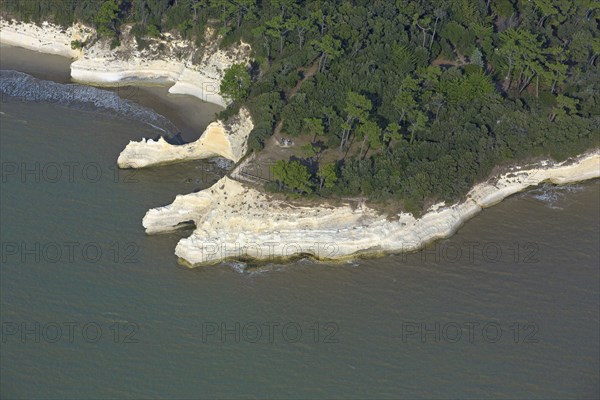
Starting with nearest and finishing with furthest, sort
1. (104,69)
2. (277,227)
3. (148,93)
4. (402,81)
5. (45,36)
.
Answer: (277,227)
(402,81)
(148,93)
(104,69)
(45,36)

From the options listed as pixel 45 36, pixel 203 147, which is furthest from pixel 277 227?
pixel 45 36

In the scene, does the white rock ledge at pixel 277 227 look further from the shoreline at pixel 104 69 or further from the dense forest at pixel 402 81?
the shoreline at pixel 104 69

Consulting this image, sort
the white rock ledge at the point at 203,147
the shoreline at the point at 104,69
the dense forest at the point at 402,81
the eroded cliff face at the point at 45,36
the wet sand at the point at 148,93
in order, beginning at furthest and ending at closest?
the eroded cliff face at the point at 45,36 < the shoreline at the point at 104,69 < the wet sand at the point at 148,93 < the white rock ledge at the point at 203,147 < the dense forest at the point at 402,81

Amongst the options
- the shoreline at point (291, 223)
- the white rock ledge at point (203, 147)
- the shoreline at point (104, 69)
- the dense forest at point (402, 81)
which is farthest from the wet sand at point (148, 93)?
the shoreline at point (291, 223)

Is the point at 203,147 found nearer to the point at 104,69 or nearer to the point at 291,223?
the point at 291,223

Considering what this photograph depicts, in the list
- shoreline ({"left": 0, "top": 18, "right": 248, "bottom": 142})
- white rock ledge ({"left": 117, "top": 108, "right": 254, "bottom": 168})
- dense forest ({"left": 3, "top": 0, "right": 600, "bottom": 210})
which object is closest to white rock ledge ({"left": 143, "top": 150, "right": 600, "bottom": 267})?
dense forest ({"left": 3, "top": 0, "right": 600, "bottom": 210})

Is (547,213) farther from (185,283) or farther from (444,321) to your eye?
(185,283)
